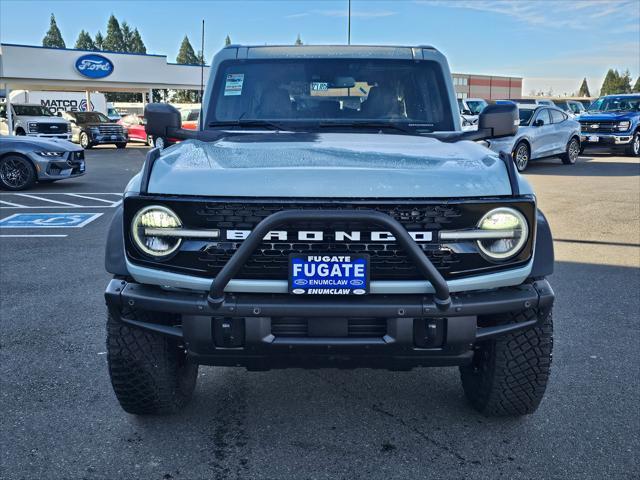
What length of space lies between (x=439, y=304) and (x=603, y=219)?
824 cm

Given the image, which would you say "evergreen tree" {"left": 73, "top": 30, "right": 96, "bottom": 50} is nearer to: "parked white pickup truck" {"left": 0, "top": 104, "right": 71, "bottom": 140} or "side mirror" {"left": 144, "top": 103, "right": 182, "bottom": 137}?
"parked white pickup truck" {"left": 0, "top": 104, "right": 71, "bottom": 140}

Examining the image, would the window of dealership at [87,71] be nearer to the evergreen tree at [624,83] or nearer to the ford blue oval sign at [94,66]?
the ford blue oval sign at [94,66]

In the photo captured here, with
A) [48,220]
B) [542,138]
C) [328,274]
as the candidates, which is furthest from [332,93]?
[542,138]

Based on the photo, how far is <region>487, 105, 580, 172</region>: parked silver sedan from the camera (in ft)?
55.5

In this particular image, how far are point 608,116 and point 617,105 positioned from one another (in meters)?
1.36

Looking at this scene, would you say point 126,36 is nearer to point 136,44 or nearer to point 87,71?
point 136,44

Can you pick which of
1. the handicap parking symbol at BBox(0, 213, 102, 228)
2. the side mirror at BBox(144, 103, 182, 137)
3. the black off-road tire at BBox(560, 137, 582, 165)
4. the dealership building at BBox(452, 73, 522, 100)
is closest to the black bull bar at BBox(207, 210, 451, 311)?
the side mirror at BBox(144, 103, 182, 137)

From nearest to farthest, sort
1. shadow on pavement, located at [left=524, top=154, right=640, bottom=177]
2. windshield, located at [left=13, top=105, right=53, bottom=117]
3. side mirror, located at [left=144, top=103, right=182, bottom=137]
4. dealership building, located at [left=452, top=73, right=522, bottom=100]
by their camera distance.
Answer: side mirror, located at [left=144, top=103, right=182, bottom=137] < shadow on pavement, located at [left=524, top=154, right=640, bottom=177] < windshield, located at [left=13, top=105, right=53, bottom=117] < dealership building, located at [left=452, top=73, right=522, bottom=100]

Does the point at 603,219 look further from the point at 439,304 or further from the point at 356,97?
the point at 439,304

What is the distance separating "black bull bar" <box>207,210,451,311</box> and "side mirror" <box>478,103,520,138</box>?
56.5 inches

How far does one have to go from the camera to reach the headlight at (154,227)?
291 centimetres

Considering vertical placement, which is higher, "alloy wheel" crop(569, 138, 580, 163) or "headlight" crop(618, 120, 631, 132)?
"headlight" crop(618, 120, 631, 132)

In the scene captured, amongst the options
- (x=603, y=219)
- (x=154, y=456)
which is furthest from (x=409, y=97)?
(x=603, y=219)

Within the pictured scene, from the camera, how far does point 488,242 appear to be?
2.93m
